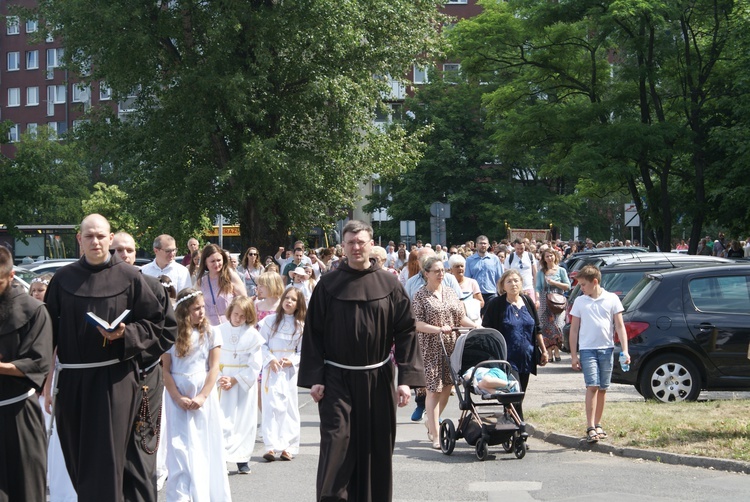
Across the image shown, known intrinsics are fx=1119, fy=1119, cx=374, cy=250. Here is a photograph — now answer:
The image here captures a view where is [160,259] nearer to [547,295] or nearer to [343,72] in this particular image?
[547,295]

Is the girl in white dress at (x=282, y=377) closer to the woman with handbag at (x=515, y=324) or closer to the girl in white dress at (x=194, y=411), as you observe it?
the woman with handbag at (x=515, y=324)

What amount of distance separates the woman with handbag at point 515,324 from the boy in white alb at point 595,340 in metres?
0.61

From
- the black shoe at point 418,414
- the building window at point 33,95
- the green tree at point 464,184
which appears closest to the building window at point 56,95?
the building window at point 33,95

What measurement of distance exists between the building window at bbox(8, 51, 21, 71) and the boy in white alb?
93.1 m

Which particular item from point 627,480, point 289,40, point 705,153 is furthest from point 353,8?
point 627,480

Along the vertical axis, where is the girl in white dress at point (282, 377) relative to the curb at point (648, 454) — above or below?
above

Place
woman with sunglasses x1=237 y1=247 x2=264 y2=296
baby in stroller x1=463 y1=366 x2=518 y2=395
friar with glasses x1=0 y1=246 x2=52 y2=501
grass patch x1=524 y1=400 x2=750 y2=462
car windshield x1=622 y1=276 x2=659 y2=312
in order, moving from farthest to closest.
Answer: woman with sunglasses x1=237 y1=247 x2=264 y2=296 → car windshield x1=622 y1=276 x2=659 y2=312 → baby in stroller x1=463 y1=366 x2=518 y2=395 → grass patch x1=524 y1=400 x2=750 y2=462 → friar with glasses x1=0 y1=246 x2=52 y2=501

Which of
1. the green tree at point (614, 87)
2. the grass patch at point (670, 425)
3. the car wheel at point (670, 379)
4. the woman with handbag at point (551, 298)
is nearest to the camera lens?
the grass patch at point (670, 425)

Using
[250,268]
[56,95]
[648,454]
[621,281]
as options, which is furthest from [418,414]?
[56,95]

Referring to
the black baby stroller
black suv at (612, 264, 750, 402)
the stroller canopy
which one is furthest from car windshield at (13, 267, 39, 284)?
the stroller canopy

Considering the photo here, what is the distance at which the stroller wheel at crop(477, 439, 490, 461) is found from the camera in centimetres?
1016

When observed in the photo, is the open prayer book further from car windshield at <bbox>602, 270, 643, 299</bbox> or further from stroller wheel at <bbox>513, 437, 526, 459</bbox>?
car windshield at <bbox>602, 270, 643, 299</bbox>

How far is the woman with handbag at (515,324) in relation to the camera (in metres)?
11.4

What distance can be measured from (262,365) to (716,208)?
2548 cm
